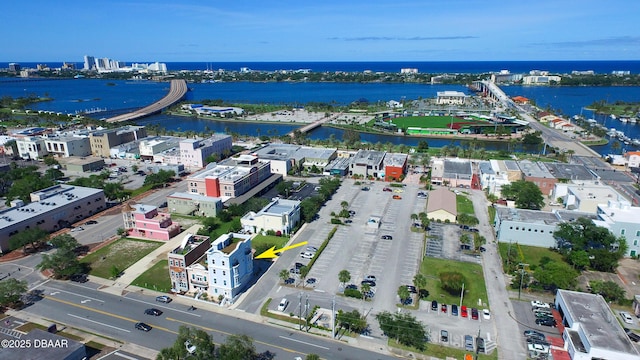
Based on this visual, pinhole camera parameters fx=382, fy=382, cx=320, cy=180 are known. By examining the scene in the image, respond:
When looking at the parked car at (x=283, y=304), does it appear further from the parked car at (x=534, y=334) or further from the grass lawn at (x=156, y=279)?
the parked car at (x=534, y=334)

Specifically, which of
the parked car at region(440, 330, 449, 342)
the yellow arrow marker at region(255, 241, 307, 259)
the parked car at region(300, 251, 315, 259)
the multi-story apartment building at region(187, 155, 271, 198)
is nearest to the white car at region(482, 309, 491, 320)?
the parked car at region(440, 330, 449, 342)

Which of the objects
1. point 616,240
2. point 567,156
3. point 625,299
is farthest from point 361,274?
point 567,156

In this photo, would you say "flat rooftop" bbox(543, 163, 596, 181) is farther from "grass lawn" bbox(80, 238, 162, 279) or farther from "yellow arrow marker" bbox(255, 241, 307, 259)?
"grass lawn" bbox(80, 238, 162, 279)

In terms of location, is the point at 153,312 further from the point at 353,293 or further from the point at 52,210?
the point at 52,210

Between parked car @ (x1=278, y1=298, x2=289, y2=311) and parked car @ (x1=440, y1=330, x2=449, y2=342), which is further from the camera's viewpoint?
parked car @ (x1=278, y1=298, x2=289, y2=311)

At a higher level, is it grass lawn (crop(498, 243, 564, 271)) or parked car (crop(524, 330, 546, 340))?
parked car (crop(524, 330, 546, 340))

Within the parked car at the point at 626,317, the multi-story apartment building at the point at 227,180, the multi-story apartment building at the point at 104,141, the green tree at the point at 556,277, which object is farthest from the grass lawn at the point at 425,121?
the parked car at the point at 626,317
